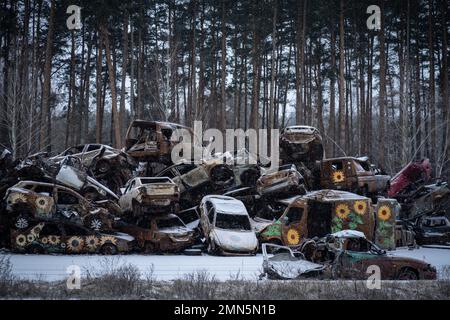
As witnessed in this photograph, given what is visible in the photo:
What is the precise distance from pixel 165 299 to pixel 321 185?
1067 centimetres

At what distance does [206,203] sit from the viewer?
14.2 meters

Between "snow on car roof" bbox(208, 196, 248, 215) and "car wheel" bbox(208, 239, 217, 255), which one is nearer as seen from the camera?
"car wheel" bbox(208, 239, 217, 255)

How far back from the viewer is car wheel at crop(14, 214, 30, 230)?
12133 mm

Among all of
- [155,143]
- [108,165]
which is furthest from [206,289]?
[155,143]

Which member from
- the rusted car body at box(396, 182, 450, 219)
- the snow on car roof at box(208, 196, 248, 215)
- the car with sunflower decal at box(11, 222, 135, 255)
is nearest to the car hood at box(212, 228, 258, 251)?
the snow on car roof at box(208, 196, 248, 215)

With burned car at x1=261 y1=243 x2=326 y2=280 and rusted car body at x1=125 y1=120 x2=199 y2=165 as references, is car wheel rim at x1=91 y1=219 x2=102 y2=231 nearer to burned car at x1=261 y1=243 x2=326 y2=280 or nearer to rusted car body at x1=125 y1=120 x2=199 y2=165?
rusted car body at x1=125 y1=120 x2=199 y2=165

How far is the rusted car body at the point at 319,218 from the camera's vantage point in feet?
43.4

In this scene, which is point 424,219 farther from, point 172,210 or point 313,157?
point 172,210

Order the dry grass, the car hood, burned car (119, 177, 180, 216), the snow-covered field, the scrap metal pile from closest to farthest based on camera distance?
the dry grass
the snow-covered field
the scrap metal pile
the car hood
burned car (119, 177, 180, 216)

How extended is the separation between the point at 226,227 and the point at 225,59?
61.0 feet

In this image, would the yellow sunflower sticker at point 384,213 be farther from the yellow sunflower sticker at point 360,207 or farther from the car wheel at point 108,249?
the car wheel at point 108,249

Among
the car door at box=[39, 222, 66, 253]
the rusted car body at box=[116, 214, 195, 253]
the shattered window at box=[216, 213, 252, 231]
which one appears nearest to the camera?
→ the car door at box=[39, 222, 66, 253]

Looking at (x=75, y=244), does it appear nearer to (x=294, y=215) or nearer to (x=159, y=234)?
(x=159, y=234)

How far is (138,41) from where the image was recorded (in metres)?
32.4
